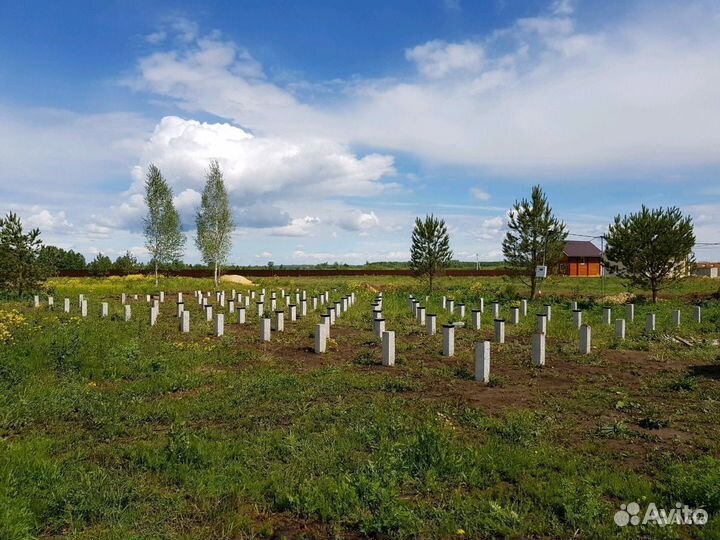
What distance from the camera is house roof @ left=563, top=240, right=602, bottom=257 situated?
188ft

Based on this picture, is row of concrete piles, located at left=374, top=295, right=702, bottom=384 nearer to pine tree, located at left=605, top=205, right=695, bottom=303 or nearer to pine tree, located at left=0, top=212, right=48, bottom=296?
pine tree, located at left=605, top=205, right=695, bottom=303

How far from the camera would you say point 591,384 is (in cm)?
865

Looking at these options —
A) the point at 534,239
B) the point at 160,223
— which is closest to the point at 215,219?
the point at 160,223

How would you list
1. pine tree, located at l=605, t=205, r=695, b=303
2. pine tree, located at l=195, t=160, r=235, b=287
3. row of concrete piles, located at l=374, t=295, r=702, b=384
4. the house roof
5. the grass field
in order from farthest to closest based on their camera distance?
the house roof → pine tree, located at l=195, t=160, r=235, b=287 → pine tree, located at l=605, t=205, r=695, b=303 → row of concrete piles, located at l=374, t=295, r=702, b=384 → the grass field

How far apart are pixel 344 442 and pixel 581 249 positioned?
59.9m

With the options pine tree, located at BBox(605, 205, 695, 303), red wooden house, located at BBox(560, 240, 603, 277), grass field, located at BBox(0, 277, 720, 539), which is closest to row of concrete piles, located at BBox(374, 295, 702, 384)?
grass field, located at BBox(0, 277, 720, 539)

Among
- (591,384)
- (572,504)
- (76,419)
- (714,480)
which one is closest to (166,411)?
(76,419)

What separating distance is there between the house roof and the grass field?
1932 inches

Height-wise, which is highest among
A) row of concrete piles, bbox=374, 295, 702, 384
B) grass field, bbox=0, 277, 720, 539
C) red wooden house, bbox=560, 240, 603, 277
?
red wooden house, bbox=560, 240, 603, 277

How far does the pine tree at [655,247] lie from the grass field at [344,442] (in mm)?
15973

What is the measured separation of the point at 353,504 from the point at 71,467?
3.16m

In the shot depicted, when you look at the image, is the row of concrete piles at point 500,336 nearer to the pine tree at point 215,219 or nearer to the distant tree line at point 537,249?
the distant tree line at point 537,249

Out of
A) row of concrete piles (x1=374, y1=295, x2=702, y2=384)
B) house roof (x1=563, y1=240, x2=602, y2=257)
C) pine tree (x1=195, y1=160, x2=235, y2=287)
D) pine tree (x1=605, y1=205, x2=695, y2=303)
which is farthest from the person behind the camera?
house roof (x1=563, y1=240, x2=602, y2=257)

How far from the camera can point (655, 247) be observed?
82.9ft
